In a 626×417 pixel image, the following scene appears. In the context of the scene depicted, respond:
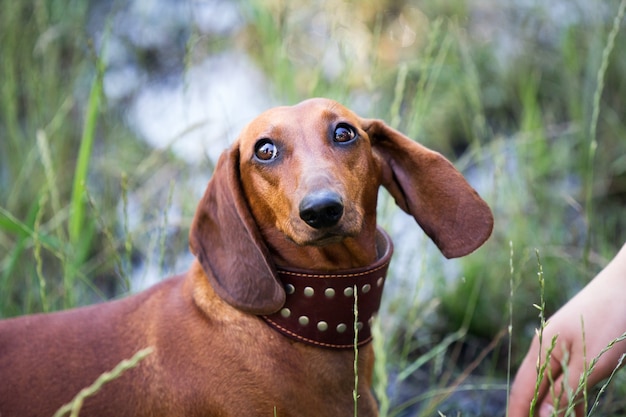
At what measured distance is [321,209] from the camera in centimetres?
179

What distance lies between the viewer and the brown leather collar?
6.57 feet

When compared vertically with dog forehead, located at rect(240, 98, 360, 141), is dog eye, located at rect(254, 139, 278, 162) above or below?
below

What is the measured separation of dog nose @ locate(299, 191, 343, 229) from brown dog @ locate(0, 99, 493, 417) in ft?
0.10

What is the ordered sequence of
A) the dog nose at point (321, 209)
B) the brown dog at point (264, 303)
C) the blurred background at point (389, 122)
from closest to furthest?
the dog nose at point (321, 209)
the brown dog at point (264, 303)
the blurred background at point (389, 122)

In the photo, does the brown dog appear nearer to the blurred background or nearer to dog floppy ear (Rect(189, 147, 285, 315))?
dog floppy ear (Rect(189, 147, 285, 315))

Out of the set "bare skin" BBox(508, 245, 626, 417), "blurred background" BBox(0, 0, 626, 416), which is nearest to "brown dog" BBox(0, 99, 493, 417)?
"blurred background" BBox(0, 0, 626, 416)

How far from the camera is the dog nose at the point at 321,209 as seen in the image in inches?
70.3

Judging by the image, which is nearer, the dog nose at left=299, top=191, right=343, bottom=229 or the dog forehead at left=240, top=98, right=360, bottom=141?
the dog nose at left=299, top=191, right=343, bottom=229

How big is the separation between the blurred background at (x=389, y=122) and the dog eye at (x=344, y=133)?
556mm

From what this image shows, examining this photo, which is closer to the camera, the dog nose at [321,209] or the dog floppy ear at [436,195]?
the dog nose at [321,209]

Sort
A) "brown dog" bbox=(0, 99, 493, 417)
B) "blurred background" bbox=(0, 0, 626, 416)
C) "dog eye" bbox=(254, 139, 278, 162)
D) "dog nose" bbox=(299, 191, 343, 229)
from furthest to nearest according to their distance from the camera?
"blurred background" bbox=(0, 0, 626, 416) < "dog eye" bbox=(254, 139, 278, 162) < "brown dog" bbox=(0, 99, 493, 417) < "dog nose" bbox=(299, 191, 343, 229)

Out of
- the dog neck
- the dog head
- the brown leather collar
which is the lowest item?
the brown leather collar

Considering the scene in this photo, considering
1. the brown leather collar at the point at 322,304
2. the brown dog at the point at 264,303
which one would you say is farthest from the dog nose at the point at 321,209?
the brown leather collar at the point at 322,304

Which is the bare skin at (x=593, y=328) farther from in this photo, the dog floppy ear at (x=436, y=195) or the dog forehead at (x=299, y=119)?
the dog forehead at (x=299, y=119)
